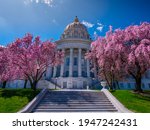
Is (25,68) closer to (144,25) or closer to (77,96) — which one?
(77,96)

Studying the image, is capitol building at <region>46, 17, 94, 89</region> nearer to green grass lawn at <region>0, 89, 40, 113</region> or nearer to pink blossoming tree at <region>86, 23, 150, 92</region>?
pink blossoming tree at <region>86, 23, 150, 92</region>

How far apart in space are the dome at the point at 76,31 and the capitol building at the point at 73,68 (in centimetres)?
866

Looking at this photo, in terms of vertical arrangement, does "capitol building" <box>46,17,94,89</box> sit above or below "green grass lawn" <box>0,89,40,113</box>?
above

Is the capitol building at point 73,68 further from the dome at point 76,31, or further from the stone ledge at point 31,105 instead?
the stone ledge at point 31,105

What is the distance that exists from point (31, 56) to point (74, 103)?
32.3ft

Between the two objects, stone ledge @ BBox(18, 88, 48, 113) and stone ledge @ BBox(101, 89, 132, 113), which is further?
stone ledge @ BBox(101, 89, 132, 113)

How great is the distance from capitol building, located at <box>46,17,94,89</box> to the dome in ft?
28.4

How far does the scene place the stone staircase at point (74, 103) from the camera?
15.2 metres

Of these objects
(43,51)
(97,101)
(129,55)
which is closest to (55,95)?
(97,101)

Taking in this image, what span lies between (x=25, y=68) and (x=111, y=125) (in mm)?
16297

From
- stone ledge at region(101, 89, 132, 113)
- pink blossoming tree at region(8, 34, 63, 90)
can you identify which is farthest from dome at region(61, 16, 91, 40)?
stone ledge at region(101, 89, 132, 113)

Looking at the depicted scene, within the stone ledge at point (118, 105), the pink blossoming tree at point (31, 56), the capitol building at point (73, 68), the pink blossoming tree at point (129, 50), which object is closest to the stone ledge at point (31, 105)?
the pink blossoming tree at point (31, 56)

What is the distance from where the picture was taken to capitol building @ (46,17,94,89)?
4850cm

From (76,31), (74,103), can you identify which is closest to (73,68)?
(76,31)
